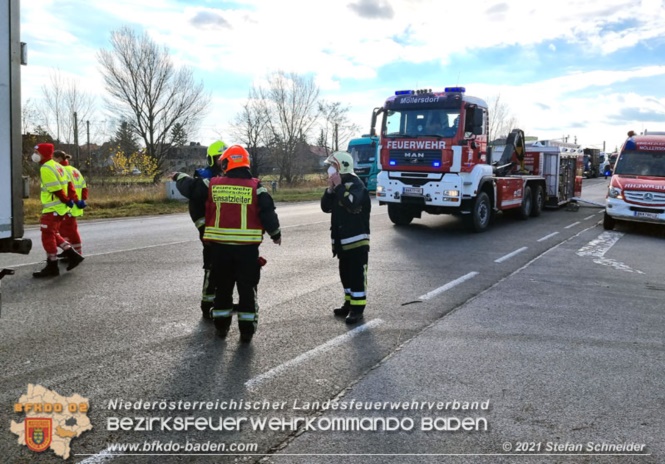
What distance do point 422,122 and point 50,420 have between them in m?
10.7

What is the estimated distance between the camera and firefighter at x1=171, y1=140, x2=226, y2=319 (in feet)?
17.1

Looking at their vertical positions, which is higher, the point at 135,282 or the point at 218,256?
the point at 218,256

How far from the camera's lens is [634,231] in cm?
1421

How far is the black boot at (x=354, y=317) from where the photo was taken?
5.63m

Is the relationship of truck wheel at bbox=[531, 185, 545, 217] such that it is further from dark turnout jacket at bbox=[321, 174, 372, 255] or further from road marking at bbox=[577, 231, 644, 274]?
dark turnout jacket at bbox=[321, 174, 372, 255]

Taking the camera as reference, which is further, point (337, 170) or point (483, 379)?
point (337, 170)

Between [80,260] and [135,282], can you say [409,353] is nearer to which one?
[135,282]

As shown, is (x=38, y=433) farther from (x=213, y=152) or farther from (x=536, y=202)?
(x=536, y=202)

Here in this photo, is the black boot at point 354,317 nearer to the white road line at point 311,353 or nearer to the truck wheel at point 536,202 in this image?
the white road line at point 311,353

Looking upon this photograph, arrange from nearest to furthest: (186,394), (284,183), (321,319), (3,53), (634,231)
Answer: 1. (3,53)
2. (186,394)
3. (321,319)
4. (634,231)
5. (284,183)

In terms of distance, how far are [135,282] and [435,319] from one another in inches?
161

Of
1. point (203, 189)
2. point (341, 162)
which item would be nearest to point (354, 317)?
point (341, 162)

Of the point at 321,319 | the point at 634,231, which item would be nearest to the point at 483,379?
the point at 321,319

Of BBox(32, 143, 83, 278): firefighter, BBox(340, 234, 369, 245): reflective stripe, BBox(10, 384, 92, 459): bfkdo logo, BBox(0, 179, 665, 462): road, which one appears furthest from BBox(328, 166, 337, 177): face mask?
BBox(32, 143, 83, 278): firefighter
